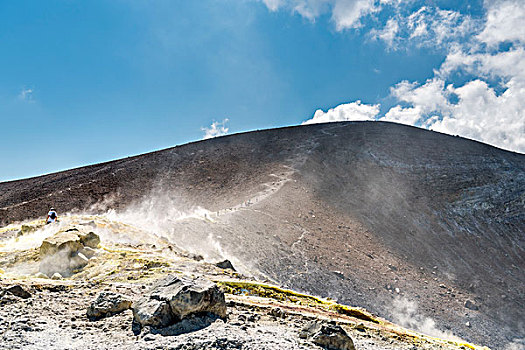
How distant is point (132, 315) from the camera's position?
5797 millimetres

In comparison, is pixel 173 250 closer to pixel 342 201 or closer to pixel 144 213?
pixel 144 213

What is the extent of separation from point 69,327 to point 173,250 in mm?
6791

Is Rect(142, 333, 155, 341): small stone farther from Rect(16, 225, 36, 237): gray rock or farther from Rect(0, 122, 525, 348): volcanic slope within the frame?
Rect(16, 225, 36, 237): gray rock

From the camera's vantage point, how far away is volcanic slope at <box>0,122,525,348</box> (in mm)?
15570

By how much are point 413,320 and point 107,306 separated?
499 inches

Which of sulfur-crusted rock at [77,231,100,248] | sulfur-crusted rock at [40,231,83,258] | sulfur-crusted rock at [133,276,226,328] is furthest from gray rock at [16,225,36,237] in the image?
sulfur-crusted rock at [133,276,226,328]

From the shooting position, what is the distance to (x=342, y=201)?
80.7 ft

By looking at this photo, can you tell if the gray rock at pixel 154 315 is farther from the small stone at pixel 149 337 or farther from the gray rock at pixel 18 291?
the gray rock at pixel 18 291

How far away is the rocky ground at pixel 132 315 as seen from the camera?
16.5ft

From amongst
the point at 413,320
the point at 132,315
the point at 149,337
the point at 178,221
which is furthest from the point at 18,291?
the point at 413,320

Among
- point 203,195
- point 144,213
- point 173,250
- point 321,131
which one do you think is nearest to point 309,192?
point 203,195

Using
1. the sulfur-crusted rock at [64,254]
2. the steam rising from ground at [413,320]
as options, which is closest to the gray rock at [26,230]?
the sulfur-crusted rock at [64,254]

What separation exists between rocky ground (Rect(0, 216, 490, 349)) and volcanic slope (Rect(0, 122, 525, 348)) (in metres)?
5.52

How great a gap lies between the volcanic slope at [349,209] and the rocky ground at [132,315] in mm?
5520
